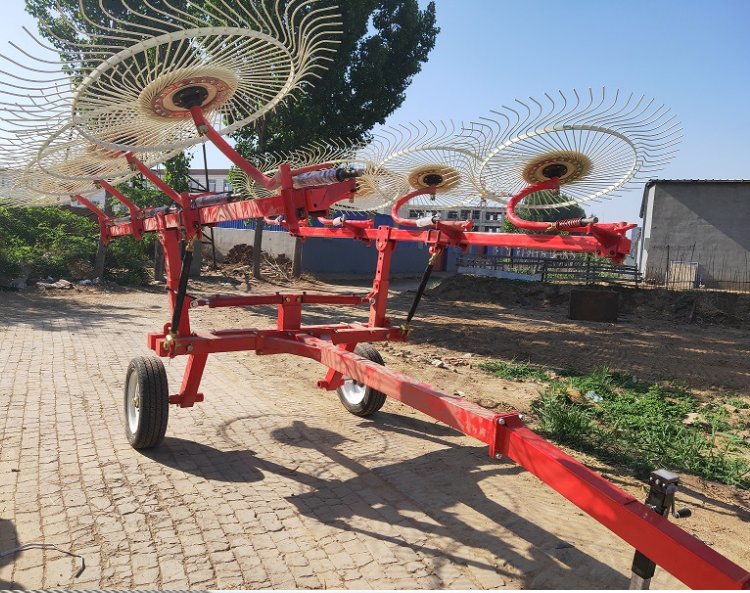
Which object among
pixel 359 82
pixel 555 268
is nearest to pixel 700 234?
pixel 555 268

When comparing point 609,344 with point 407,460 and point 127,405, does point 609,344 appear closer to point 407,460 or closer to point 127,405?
point 407,460

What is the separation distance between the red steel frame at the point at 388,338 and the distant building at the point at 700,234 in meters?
19.2

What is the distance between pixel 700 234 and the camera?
23.0 meters

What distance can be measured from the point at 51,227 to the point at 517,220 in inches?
699

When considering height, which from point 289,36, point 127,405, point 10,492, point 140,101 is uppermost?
point 289,36

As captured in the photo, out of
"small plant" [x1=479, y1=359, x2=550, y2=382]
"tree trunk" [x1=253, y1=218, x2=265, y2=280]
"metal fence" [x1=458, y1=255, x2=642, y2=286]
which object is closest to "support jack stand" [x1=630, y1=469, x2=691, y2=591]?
"small plant" [x1=479, y1=359, x2=550, y2=382]

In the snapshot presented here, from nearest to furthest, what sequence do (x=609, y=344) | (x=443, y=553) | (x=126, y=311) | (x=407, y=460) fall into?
1. (x=443, y=553)
2. (x=407, y=460)
3. (x=609, y=344)
4. (x=126, y=311)

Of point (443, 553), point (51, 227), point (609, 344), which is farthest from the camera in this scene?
point (51, 227)

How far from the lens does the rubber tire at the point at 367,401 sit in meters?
5.53

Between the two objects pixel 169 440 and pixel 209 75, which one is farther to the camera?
pixel 169 440

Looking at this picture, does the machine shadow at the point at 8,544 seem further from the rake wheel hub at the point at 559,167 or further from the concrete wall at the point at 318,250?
the concrete wall at the point at 318,250

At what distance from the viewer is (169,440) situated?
4840mm

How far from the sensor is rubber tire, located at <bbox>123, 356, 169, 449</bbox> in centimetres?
441

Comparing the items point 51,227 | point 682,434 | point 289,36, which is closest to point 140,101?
point 289,36
